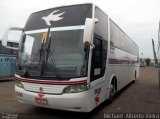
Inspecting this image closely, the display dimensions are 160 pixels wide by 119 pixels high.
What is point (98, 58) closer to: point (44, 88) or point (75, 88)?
point (75, 88)

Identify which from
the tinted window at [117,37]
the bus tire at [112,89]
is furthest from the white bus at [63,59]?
the tinted window at [117,37]

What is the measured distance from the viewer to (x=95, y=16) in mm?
6535

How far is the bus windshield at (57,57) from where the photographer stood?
5762 mm

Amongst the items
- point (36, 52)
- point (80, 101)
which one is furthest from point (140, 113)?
point (36, 52)

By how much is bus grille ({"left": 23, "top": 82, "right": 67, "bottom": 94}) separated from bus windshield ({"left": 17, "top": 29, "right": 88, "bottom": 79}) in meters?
0.22

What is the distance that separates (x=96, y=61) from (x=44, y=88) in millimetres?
1572

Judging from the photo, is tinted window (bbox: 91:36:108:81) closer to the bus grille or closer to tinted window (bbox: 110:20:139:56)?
the bus grille

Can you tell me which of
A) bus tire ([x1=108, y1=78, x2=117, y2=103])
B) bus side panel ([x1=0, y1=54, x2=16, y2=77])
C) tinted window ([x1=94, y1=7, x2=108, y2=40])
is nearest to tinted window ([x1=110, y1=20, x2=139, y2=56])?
tinted window ([x1=94, y1=7, x2=108, y2=40])

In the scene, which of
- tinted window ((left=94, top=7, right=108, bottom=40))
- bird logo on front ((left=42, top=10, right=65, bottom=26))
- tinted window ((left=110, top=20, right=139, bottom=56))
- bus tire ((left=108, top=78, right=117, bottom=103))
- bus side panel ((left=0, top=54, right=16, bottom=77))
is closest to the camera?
bird logo on front ((left=42, top=10, right=65, bottom=26))

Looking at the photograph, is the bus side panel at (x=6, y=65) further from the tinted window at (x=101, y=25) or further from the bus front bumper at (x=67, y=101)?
the bus front bumper at (x=67, y=101)

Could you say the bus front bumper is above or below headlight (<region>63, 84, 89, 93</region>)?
below

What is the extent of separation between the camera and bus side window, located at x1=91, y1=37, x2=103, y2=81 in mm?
6113

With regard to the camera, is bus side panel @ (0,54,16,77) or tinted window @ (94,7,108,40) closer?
tinted window @ (94,7,108,40)

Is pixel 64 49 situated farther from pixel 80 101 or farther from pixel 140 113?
pixel 140 113
